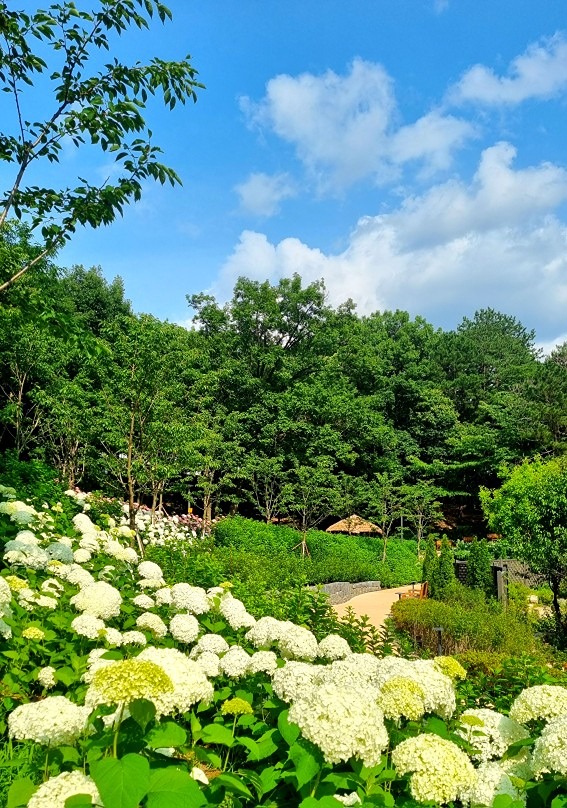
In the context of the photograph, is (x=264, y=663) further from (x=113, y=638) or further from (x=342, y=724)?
(x=342, y=724)

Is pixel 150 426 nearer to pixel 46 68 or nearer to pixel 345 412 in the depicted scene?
pixel 46 68

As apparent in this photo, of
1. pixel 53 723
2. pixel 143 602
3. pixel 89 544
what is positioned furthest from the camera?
pixel 89 544

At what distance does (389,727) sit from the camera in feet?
5.99

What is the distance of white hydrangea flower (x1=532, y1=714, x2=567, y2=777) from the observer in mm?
1488

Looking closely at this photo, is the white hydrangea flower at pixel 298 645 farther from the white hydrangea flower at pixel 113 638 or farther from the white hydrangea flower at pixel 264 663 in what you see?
the white hydrangea flower at pixel 113 638

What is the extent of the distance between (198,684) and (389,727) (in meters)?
0.61

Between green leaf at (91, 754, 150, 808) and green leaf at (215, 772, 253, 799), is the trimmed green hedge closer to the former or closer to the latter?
green leaf at (215, 772, 253, 799)

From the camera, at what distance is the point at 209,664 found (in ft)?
8.05

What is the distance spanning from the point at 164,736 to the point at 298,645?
1.17 meters

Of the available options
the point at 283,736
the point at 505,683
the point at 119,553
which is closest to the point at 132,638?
the point at 283,736

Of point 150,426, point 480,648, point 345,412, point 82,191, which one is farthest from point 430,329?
point 82,191

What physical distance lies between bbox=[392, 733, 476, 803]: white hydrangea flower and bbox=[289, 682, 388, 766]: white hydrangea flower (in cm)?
7

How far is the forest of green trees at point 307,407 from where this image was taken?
19.8m

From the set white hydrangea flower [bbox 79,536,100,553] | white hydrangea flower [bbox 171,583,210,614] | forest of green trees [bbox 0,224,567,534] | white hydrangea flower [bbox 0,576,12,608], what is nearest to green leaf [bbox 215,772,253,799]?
white hydrangea flower [bbox 0,576,12,608]
